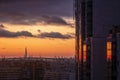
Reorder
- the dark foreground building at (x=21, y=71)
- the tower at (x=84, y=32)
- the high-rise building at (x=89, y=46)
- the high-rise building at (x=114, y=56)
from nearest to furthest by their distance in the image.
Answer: the high-rise building at (x=114, y=56) < the high-rise building at (x=89, y=46) < the tower at (x=84, y=32) < the dark foreground building at (x=21, y=71)

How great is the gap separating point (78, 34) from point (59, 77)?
50.3 feet

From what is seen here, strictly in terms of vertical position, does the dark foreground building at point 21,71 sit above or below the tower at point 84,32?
below

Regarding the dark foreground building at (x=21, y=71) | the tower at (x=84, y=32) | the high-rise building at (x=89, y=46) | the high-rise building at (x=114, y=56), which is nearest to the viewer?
the high-rise building at (x=114, y=56)

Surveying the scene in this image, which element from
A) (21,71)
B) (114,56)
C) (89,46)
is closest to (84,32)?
(89,46)

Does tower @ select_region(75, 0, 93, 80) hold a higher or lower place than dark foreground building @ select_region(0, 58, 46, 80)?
higher

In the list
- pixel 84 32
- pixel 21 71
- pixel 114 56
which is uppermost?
pixel 84 32

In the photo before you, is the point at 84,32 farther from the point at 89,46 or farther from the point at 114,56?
the point at 114,56

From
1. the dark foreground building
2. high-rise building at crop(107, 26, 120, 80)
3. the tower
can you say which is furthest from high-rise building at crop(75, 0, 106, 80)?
the dark foreground building

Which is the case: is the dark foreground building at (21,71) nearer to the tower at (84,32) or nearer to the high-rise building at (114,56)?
the tower at (84,32)

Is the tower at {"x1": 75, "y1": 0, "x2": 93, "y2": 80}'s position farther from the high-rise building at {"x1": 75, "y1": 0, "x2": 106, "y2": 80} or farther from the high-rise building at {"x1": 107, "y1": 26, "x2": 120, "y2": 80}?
the high-rise building at {"x1": 107, "y1": 26, "x2": 120, "y2": 80}

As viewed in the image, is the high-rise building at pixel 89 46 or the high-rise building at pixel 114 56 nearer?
the high-rise building at pixel 114 56

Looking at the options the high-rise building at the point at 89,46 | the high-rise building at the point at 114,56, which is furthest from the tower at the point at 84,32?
the high-rise building at the point at 114,56

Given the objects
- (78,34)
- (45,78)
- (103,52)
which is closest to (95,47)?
(103,52)

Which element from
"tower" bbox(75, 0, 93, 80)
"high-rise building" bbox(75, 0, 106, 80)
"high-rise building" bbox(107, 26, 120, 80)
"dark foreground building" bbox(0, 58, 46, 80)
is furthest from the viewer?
"dark foreground building" bbox(0, 58, 46, 80)
